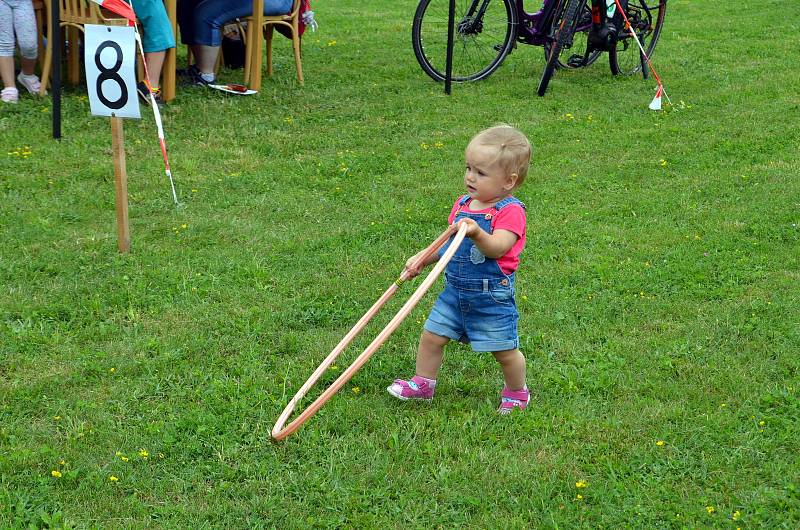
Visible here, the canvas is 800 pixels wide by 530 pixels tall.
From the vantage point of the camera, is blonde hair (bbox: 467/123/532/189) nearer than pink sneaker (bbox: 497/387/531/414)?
Yes

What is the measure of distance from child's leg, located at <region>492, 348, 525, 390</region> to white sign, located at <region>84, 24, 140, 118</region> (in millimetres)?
2644

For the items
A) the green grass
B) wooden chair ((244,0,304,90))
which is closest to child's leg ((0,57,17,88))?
the green grass

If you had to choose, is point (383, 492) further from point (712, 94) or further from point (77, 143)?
point (712, 94)

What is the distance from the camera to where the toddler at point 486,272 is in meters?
3.63

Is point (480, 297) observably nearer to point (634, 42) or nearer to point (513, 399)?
point (513, 399)

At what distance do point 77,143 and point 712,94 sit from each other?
6167 mm

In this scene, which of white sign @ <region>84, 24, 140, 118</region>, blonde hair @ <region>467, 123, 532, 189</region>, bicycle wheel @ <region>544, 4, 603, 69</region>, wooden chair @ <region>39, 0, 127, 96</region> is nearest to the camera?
blonde hair @ <region>467, 123, 532, 189</region>

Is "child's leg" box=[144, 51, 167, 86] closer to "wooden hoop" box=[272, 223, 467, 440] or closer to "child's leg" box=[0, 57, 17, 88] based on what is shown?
"child's leg" box=[0, 57, 17, 88]

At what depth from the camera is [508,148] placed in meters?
3.62

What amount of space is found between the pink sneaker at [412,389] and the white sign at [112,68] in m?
2.35

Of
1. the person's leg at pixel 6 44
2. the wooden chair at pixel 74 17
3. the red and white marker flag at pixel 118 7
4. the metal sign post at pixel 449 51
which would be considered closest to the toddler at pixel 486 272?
the red and white marker flag at pixel 118 7

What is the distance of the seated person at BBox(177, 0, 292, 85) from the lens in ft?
28.4

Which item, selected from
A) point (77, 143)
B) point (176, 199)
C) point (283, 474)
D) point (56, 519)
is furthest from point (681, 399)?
Answer: point (77, 143)

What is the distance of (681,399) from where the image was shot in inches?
159
